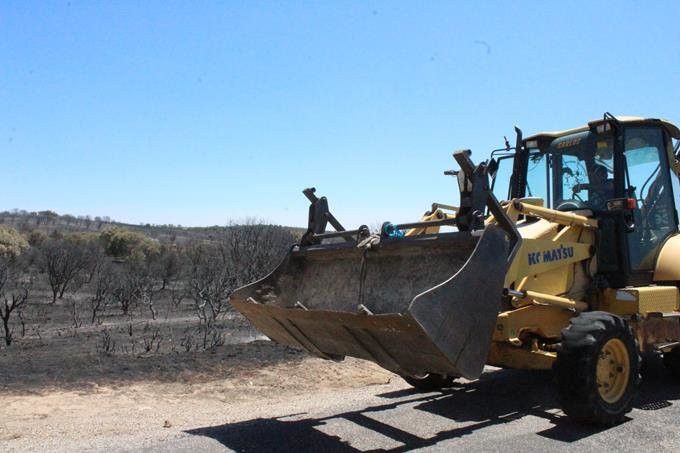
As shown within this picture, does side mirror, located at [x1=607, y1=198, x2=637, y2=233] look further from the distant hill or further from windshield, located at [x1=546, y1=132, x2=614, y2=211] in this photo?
the distant hill

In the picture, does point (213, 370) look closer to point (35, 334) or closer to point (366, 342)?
point (366, 342)

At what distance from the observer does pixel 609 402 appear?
638cm

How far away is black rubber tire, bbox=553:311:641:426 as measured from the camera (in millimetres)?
6098

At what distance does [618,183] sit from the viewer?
765cm

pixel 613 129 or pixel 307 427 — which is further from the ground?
pixel 613 129

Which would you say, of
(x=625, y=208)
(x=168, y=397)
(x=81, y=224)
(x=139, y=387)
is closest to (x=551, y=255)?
(x=625, y=208)

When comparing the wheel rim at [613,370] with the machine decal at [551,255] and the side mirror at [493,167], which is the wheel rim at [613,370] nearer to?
the machine decal at [551,255]

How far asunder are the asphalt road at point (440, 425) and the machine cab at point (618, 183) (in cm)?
163

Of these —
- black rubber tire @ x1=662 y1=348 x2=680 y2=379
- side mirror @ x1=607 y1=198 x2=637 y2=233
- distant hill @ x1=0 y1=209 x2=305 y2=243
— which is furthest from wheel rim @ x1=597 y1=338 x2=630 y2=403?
distant hill @ x1=0 y1=209 x2=305 y2=243

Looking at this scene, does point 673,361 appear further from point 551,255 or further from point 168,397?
point 168,397

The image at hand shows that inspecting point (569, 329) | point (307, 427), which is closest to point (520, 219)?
point (569, 329)

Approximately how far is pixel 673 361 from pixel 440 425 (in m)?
3.65

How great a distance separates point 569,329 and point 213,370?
218 inches

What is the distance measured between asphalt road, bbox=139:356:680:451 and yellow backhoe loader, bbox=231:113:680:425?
1.11ft
